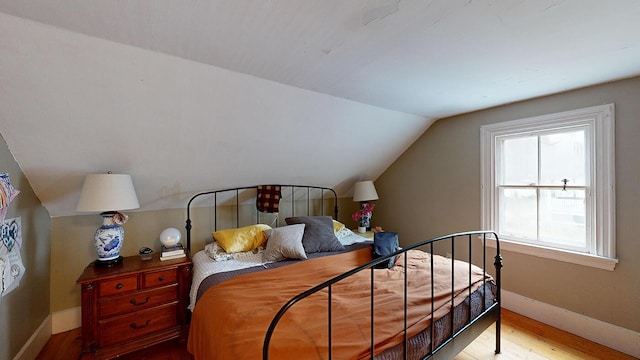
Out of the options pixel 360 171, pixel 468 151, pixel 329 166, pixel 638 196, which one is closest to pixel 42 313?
pixel 329 166

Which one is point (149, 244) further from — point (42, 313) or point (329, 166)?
point (329, 166)

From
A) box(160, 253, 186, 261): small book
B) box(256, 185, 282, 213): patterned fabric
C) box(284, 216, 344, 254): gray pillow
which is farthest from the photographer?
box(256, 185, 282, 213): patterned fabric

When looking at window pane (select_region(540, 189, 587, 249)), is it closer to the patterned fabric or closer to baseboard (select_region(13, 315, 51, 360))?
the patterned fabric

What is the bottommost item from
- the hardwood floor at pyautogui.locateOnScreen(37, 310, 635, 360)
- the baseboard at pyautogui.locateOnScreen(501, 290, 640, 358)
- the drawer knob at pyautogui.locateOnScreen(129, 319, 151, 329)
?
the hardwood floor at pyautogui.locateOnScreen(37, 310, 635, 360)

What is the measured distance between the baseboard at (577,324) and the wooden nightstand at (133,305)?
3147mm

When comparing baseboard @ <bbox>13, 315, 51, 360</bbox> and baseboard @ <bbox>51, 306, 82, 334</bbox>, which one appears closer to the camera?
baseboard @ <bbox>13, 315, 51, 360</bbox>

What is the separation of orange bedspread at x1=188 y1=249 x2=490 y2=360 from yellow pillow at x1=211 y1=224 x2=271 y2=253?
0.58 meters

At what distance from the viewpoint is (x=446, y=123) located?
3227 mm

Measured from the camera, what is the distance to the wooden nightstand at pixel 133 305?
1838 mm

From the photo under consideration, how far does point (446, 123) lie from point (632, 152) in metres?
1.56

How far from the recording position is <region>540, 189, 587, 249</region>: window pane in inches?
91.4

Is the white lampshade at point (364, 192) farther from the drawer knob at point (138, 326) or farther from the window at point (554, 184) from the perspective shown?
the drawer knob at point (138, 326)

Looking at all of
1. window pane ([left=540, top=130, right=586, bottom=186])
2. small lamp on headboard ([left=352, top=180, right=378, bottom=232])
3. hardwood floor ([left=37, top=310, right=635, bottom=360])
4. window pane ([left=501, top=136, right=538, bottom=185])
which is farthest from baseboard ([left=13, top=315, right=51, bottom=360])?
window pane ([left=540, top=130, right=586, bottom=186])

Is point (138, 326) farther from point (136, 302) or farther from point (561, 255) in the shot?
point (561, 255)
